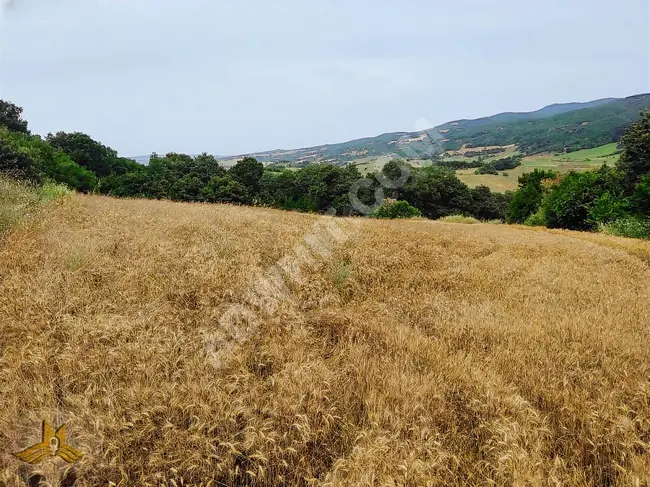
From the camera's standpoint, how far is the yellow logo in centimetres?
203

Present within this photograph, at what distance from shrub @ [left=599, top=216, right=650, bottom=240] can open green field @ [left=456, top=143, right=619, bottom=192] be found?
145 feet

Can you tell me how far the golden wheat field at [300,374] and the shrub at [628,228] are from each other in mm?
16662

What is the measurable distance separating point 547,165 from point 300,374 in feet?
309

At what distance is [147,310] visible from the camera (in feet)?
13.0

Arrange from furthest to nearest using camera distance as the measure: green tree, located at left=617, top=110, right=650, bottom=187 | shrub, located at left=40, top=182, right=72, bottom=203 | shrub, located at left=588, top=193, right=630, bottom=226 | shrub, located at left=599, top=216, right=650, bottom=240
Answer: green tree, located at left=617, top=110, right=650, bottom=187 → shrub, located at left=588, top=193, right=630, bottom=226 → shrub, located at left=599, top=216, right=650, bottom=240 → shrub, located at left=40, top=182, right=72, bottom=203

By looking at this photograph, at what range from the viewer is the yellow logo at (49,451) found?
2.03m

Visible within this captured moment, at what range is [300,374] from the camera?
2.92m

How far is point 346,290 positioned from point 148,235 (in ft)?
13.2

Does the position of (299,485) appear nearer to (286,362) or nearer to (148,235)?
(286,362)

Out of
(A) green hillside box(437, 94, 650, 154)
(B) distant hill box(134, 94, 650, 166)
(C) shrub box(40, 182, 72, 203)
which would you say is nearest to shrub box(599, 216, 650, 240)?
(C) shrub box(40, 182, 72, 203)

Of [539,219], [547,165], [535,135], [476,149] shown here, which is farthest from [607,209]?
[535,135]

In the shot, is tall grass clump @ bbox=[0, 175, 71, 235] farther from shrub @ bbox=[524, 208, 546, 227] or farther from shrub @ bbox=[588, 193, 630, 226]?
shrub @ bbox=[524, 208, 546, 227]

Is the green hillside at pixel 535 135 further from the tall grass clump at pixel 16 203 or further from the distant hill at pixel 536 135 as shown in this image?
the tall grass clump at pixel 16 203

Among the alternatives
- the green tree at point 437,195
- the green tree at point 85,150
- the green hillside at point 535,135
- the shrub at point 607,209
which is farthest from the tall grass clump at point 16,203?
the green hillside at point 535,135
